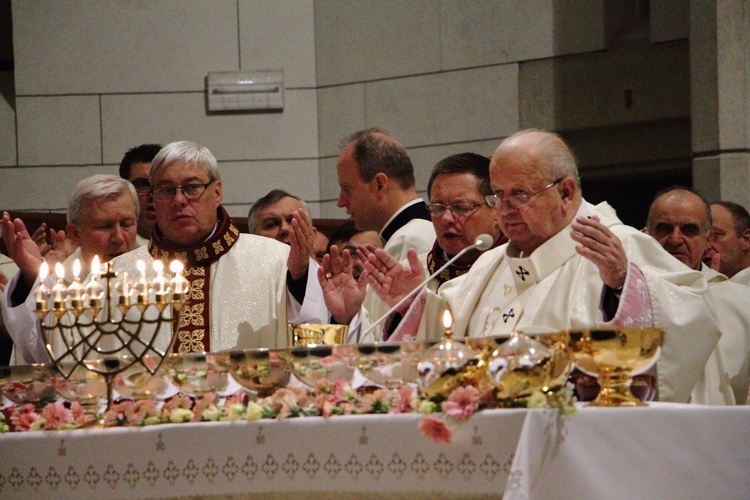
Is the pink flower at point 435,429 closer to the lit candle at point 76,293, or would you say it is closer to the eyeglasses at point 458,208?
the lit candle at point 76,293

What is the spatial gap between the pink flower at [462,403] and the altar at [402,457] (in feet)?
0.09

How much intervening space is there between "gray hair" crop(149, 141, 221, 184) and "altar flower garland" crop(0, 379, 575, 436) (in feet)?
5.81

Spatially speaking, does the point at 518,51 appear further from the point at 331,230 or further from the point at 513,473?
the point at 513,473

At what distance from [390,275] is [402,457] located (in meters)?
1.49

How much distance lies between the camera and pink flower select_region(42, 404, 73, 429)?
3436mm

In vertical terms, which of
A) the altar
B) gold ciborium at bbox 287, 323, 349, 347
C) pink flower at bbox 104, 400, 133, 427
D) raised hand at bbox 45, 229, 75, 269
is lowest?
the altar

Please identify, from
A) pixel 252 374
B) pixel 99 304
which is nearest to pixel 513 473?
pixel 252 374

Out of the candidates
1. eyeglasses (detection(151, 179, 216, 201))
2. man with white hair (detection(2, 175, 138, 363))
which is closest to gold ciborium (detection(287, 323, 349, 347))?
eyeglasses (detection(151, 179, 216, 201))

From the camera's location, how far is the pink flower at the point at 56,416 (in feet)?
11.3

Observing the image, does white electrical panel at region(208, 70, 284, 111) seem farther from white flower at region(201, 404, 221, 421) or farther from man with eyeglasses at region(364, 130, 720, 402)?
white flower at region(201, 404, 221, 421)

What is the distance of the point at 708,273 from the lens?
19.6ft

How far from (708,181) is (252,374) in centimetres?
475

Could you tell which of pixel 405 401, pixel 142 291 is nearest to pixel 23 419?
pixel 142 291

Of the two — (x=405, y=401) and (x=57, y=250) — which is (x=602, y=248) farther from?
(x=57, y=250)
